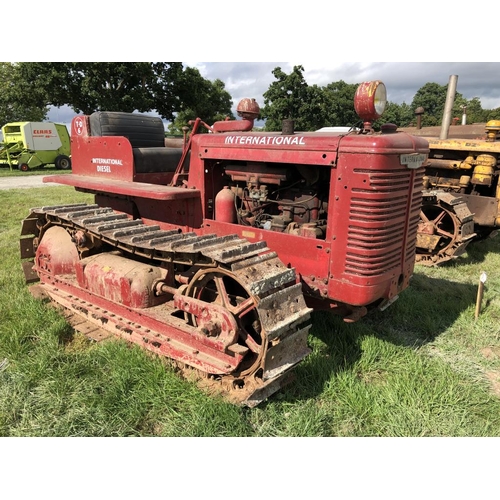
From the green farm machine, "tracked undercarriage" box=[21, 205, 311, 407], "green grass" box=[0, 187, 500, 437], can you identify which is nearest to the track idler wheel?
"tracked undercarriage" box=[21, 205, 311, 407]

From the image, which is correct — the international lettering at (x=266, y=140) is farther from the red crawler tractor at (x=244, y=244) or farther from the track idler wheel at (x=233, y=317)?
the track idler wheel at (x=233, y=317)

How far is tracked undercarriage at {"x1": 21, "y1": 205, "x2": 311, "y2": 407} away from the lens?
10.6 ft

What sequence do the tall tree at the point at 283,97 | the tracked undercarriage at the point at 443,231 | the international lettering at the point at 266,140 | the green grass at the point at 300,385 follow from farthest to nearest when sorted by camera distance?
the tall tree at the point at 283,97 → the tracked undercarriage at the point at 443,231 → the international lettering at the point at 266,140 → the green grass at the point at 300,385

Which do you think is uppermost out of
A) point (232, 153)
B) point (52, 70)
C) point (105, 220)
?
point (52, 70)

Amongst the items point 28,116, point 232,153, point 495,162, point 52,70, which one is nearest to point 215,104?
point 28,116

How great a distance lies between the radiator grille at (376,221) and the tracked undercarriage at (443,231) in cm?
390

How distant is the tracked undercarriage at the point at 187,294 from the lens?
10.6 feet

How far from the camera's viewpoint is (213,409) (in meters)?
3.19

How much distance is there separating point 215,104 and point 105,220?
126 feet

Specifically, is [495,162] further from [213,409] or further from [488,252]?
[213,409]

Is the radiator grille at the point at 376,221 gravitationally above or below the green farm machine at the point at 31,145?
above

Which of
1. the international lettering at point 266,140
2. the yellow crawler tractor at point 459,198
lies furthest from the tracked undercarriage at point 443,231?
the international lettering at point 266,140

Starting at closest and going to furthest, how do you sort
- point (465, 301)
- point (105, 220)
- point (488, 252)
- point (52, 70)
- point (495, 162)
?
point (105, 220) → point (465, 301) → point (495, 162) → point (488, 252) → point (52, 70)

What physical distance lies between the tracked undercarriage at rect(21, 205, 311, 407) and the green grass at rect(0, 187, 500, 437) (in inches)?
8.4
